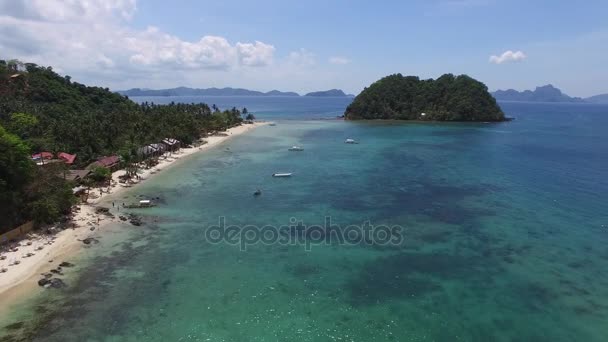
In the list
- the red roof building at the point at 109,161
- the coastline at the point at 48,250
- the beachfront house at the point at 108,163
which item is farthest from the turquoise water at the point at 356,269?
the red roof building at the point at 109,161

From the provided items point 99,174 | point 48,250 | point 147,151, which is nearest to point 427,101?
point 147,151

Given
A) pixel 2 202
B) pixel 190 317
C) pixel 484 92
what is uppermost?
pixel 484 92

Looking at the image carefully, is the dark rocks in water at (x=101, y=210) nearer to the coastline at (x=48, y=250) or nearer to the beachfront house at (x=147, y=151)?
the coastline at (x=48, y=250)

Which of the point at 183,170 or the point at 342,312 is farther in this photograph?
the point at 183,170

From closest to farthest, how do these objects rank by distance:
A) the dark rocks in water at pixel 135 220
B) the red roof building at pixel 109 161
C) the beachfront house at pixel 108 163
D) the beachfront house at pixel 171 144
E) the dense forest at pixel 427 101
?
the dark rocks in water at pixel 135 220
the beachfront house at pixel 108 163
the red roof building at pixel 109 161
the beachfront house at pixel 171 144
the dense forest at pixel 427 101

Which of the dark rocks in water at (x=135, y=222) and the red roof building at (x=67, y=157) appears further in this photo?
the red roof building at (x=67, y=157)

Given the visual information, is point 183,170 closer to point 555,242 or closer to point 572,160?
point 555,242

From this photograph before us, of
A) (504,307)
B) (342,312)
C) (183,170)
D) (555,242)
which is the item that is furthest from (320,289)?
(183,170)

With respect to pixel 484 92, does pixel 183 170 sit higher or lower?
lower
